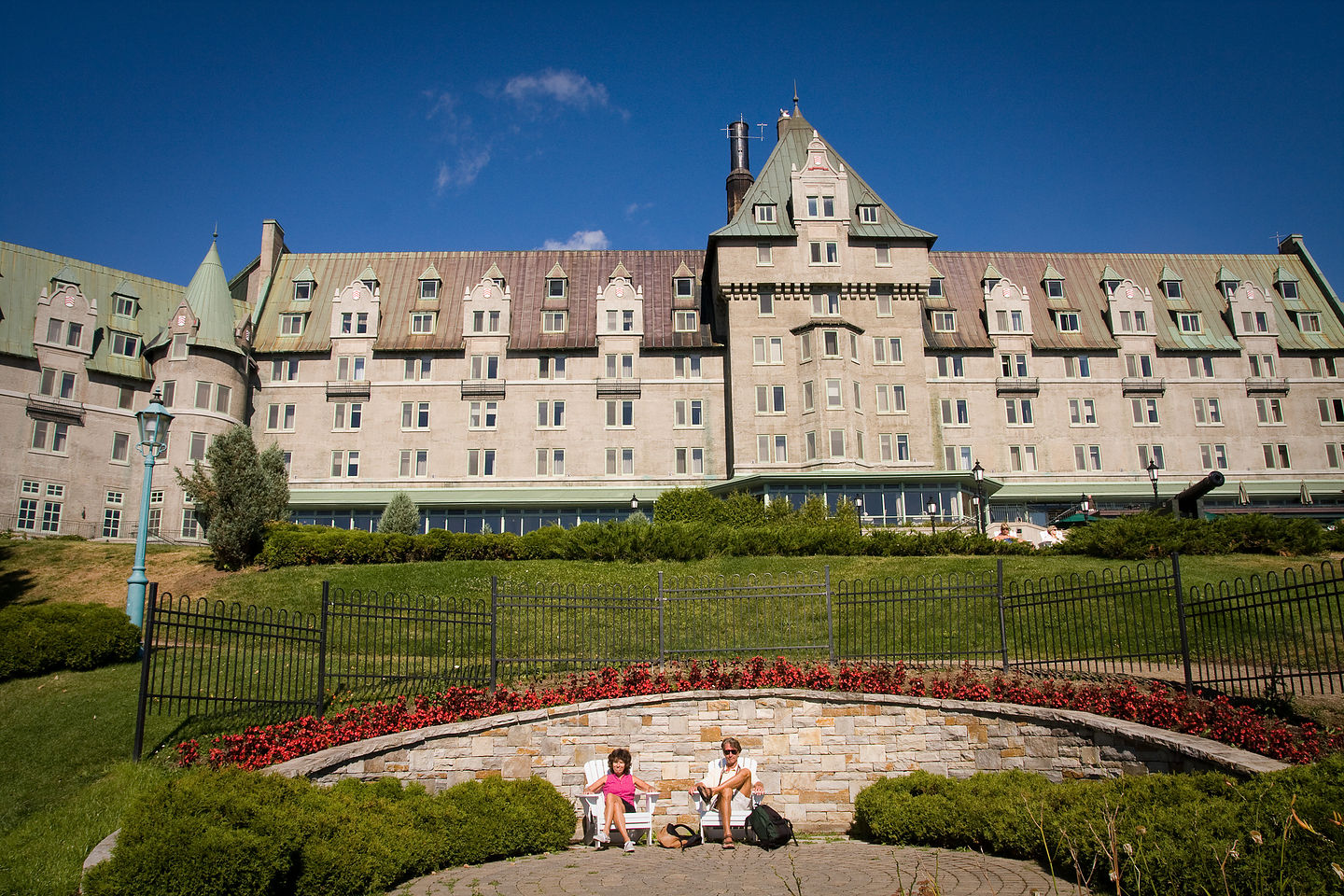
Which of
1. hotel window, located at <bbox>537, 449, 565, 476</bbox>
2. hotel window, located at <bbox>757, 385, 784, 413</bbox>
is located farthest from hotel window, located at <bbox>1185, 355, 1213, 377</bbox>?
hotel window, located at <bbox>537, 449, 565, 476</bbox>

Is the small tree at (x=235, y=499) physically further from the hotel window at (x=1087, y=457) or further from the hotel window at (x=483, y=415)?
the hotel window at (x=1087, y=457)

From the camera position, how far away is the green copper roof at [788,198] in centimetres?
4809

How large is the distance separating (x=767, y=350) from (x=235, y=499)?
26325mm

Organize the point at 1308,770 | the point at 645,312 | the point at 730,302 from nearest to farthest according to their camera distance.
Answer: the point at 1308,770 < the point at 730,302 < the point at 645,312

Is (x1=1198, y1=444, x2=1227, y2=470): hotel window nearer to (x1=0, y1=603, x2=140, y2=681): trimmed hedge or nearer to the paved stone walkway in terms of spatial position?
the paved stone walkway

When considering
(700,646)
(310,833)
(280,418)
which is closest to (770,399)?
(280,418)

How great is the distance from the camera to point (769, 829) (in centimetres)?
1192

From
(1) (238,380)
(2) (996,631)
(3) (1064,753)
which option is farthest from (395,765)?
(1) (238,380)

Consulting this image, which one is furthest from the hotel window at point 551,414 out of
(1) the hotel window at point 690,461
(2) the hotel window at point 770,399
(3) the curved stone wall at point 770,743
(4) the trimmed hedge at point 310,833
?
(4) the trimmed hedge at point 310,833

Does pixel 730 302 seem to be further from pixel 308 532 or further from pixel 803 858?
pixel 803 858

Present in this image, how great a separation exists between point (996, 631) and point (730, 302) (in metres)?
30.1

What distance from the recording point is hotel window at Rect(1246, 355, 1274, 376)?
54.2m

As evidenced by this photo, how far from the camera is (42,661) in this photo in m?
16.1

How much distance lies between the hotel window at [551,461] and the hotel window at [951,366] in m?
21.5
